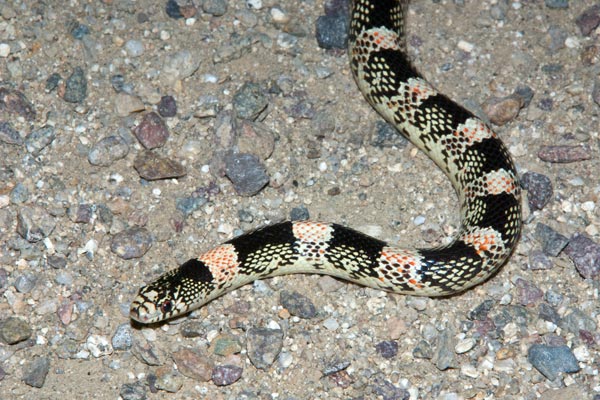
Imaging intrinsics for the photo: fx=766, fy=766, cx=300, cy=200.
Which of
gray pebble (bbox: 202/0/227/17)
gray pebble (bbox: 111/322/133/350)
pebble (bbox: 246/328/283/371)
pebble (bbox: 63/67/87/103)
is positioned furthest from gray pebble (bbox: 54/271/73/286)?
gray pebble (bbox: 202/0/227/17)

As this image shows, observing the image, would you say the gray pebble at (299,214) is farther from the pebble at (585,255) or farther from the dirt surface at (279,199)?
the pebble at (585,255)

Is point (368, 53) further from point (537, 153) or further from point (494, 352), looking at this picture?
point (494, 352)

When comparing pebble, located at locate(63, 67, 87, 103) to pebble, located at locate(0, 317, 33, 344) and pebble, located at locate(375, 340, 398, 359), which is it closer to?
pebble, located at locate(0, 317, 33, 344)

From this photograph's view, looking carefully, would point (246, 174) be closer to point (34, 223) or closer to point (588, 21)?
point (34, 223)

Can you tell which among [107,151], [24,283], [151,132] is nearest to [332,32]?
[151,132]

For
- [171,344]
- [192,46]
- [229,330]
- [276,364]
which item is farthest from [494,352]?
[192,46]
